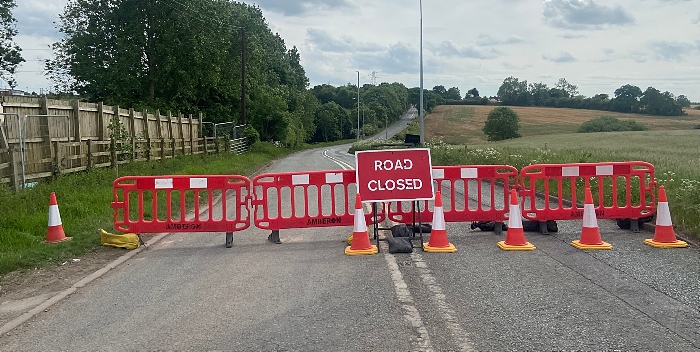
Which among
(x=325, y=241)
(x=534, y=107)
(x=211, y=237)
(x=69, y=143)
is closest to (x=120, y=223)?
(x=211, y=237)

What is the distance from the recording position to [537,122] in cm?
7919

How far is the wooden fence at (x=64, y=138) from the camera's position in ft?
44.2

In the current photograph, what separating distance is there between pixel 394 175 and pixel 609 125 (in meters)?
67.8

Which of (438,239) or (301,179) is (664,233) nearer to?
(438,239)

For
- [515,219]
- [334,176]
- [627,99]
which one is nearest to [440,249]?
[515,219]

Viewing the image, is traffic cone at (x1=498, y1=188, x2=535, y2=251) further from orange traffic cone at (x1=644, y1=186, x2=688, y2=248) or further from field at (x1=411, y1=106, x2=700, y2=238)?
field at (x1=411, y1=106, x2=700, y2=238)

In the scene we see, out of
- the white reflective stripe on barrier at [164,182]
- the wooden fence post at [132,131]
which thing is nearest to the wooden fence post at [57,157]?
the wooden fence post at [132,131]

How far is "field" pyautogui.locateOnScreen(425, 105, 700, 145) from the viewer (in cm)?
6781

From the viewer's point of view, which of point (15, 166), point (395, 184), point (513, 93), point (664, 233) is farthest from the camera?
point (513, 93)

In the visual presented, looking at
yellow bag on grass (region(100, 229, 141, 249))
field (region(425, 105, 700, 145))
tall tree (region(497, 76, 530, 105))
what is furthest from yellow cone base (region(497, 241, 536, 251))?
tall tree (region(497, 76, 530, 105))

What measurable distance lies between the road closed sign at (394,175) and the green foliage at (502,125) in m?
67.0

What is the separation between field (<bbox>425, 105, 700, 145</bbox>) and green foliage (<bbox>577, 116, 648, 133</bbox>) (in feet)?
3.30

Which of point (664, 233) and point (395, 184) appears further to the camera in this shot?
point (395, 184)

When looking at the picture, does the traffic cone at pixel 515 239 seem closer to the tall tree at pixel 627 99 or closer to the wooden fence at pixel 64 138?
the wooden fence at pixel 64 138
